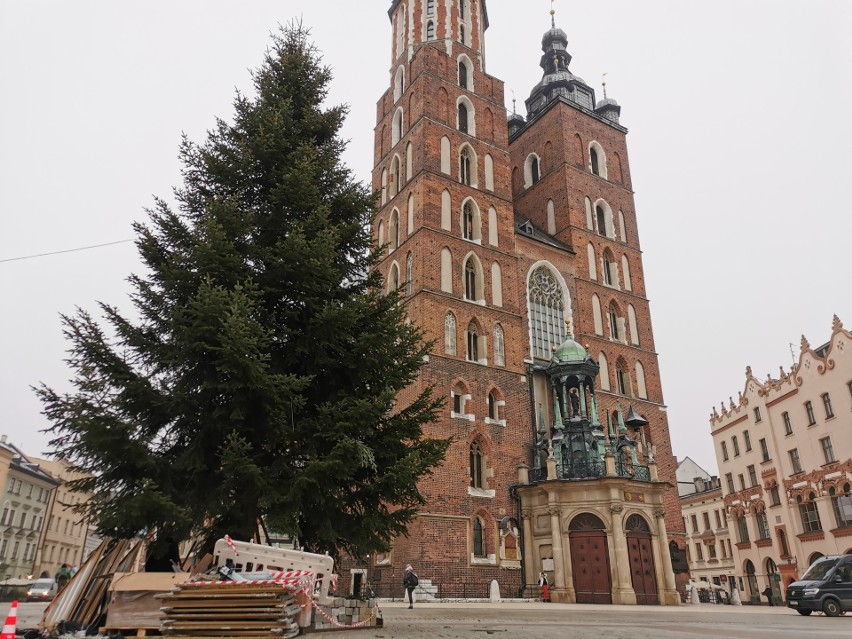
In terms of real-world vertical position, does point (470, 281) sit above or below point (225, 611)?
above

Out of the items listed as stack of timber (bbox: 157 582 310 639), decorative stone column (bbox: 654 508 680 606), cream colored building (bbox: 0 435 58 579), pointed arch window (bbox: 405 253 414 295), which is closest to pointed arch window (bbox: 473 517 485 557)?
decorative stone column (bbox: 654 508 680 606)

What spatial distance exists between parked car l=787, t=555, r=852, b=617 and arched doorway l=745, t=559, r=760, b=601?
23.6m

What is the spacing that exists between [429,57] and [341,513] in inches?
1048

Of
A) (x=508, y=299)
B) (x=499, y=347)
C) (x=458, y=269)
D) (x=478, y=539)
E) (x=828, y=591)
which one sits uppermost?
(x=458, y=269)

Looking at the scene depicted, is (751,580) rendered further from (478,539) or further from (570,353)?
(478,539)

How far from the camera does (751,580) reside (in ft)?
132

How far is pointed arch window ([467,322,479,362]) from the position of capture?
27031 mm

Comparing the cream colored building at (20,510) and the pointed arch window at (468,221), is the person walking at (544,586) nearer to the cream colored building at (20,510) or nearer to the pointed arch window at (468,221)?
the pointed arch window at (468,221)

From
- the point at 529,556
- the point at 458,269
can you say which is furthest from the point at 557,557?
the point at 458,269

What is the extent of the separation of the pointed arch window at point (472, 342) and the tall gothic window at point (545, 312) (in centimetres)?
358

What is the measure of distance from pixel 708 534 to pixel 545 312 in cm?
3206

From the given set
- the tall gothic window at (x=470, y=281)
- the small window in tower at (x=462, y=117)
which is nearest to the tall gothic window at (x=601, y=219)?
the small window in tower at (x=462, y=117)

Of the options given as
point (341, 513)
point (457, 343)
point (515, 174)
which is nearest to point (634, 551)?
point (457, 343)

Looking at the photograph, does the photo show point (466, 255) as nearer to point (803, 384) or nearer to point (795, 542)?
point (803, 384)
